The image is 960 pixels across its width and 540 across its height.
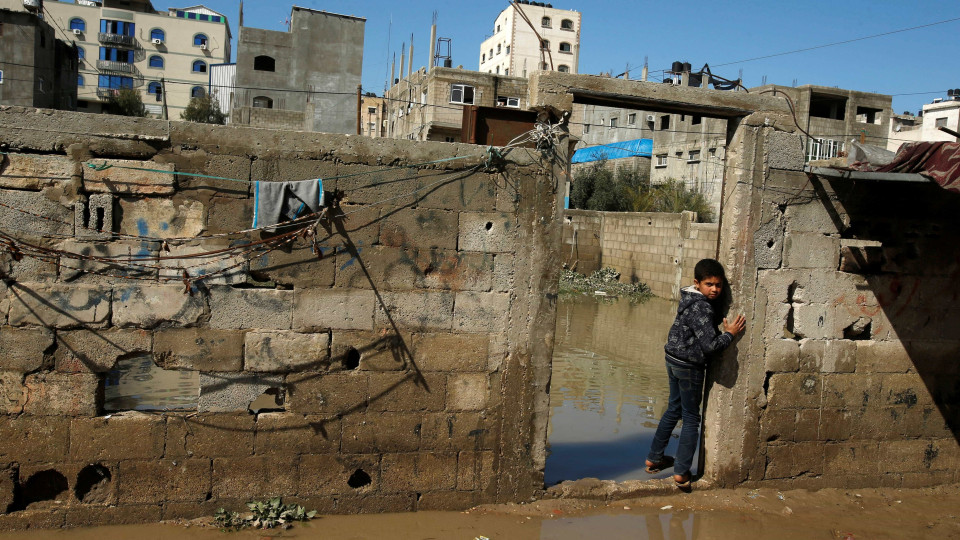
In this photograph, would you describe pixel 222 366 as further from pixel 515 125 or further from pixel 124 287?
pixel 515 125

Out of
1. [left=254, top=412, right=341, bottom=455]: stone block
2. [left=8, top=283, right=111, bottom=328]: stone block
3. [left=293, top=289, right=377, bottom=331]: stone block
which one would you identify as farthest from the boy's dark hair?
[left=8, top=283, right=111, bottom=328]: stone block

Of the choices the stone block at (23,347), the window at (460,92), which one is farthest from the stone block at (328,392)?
the window at (460,92)

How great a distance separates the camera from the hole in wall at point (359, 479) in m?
5.06

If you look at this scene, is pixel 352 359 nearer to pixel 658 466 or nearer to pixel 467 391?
pixel 467 391

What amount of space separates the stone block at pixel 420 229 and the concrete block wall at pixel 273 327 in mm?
15

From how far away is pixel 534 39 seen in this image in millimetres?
61219

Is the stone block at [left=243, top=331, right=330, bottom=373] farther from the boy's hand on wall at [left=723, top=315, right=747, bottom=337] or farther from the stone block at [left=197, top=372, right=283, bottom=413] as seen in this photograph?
the boy's hand on wall at [left=723, top=315, right=747, bottom=337]

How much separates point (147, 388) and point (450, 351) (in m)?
5.01

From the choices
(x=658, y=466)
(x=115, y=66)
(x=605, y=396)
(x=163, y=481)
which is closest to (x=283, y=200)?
(x=163, y=481)

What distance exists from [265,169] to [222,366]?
139 centimetres

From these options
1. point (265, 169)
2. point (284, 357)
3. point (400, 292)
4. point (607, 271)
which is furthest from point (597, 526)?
point (607, 271)

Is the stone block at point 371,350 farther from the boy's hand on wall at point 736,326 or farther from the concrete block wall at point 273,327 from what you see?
the boy's hand on wall at point 736,326

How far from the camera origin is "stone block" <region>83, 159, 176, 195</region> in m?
4.50

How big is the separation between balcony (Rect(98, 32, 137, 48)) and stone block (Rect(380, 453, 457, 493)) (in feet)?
182
